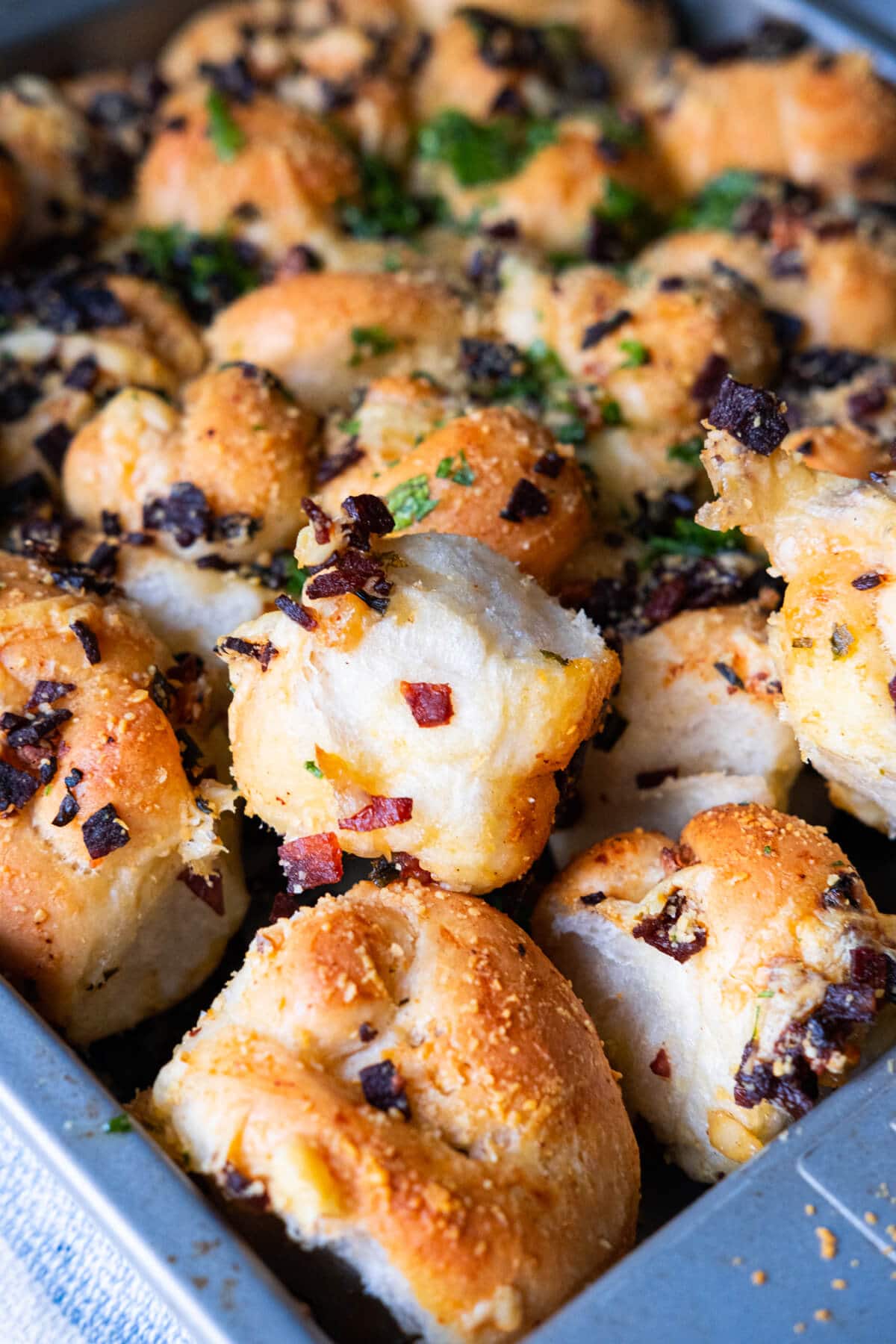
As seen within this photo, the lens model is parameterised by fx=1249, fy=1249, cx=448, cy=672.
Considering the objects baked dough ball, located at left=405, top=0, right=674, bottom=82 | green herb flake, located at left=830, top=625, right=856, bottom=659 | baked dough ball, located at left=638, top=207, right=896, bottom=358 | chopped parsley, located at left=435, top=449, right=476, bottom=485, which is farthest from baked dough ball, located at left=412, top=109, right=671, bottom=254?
green herb flake, located at left=830, top=625, right=856, bottom=659

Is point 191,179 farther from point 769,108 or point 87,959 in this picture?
point 87,959

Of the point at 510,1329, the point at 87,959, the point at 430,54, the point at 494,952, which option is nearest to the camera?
the point at 510,1329

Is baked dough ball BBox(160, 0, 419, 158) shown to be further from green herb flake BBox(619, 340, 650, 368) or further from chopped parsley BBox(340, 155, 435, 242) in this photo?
green herb flake BBox(619, 340, 650, 368)

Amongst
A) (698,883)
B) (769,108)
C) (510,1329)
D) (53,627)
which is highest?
(769,108)

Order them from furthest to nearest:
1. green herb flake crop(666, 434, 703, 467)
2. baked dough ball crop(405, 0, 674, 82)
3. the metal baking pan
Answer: baked dough ball crop(405, 0, 674, 82)
green herb flake crop(666, 434, 703, 467)
the metal baking pan

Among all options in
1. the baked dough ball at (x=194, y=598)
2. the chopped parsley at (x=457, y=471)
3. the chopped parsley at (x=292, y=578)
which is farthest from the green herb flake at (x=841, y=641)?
the baked dough ball at (x=194, y=598)

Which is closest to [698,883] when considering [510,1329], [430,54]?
[510,1329]

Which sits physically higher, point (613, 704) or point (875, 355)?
point (875, 355)

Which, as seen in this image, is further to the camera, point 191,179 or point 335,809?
point 191,179
